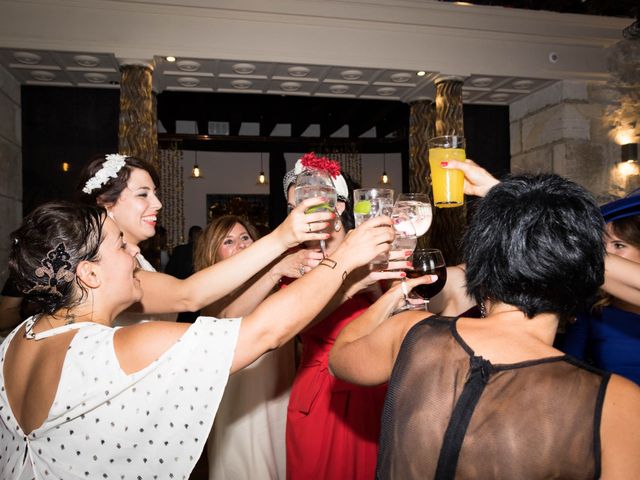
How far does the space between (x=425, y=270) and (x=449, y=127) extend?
6.07 meters

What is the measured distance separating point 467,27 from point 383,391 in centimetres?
655

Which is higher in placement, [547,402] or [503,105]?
[503,105]

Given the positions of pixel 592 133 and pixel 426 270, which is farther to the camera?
pixel 592 133

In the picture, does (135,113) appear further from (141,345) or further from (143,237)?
(141,345)

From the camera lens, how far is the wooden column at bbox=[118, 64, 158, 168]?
6281mm

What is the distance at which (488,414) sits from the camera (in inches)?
39.7

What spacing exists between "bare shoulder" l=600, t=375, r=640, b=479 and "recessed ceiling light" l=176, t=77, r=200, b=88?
23.4 feet

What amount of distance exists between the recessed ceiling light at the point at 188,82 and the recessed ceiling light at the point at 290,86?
1248 millimetres

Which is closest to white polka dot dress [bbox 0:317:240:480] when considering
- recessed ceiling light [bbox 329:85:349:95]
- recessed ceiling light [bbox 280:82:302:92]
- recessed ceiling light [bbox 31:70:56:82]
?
recessed ceiling light [bbox 280:82:302:92]

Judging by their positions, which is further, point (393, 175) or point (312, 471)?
point (393, 175)

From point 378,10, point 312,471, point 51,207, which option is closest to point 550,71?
point 378,10

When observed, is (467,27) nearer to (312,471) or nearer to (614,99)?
(614,99)

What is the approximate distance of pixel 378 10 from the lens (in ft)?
22.2

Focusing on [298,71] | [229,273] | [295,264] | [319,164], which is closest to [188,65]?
[298,71]
